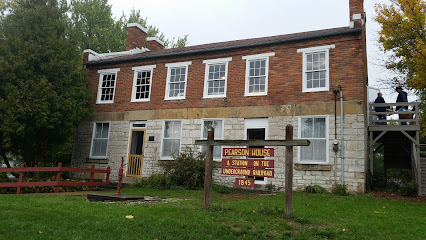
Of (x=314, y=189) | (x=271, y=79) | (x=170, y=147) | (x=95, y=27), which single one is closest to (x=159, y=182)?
(x=170, y=147)

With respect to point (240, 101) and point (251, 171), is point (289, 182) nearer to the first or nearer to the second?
point (251, 171)

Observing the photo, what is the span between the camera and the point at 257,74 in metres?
15.0

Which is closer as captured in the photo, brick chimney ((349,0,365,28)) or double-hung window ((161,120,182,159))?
brick chimney ((349,0,365,28))

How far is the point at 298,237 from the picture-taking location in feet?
18.4

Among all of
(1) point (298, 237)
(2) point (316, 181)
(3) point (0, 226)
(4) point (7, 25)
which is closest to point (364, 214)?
(1) point (298, 237)

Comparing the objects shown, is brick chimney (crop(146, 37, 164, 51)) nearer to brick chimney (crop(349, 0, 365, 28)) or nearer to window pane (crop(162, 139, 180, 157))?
window pane (crop(162, 139, 180, 157))

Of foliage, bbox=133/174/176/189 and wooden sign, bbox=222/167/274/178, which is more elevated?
wooden sign, bbox=222/167/274/178

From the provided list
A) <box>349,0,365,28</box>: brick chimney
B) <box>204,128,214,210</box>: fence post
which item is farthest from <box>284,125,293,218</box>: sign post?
<box>349,0,365,28</box>: brick chimney

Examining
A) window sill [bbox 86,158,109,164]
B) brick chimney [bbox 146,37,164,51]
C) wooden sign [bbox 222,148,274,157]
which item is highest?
brick chimney [bbox 146,37,164,51]

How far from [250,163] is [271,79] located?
761 cm

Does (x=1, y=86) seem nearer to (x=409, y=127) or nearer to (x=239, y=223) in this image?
(x=239, y=223)

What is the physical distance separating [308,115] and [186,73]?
6184 mm

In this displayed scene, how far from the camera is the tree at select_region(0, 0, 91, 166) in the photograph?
44.9 ft

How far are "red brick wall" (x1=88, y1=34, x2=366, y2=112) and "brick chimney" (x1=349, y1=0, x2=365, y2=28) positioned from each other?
52 cm
